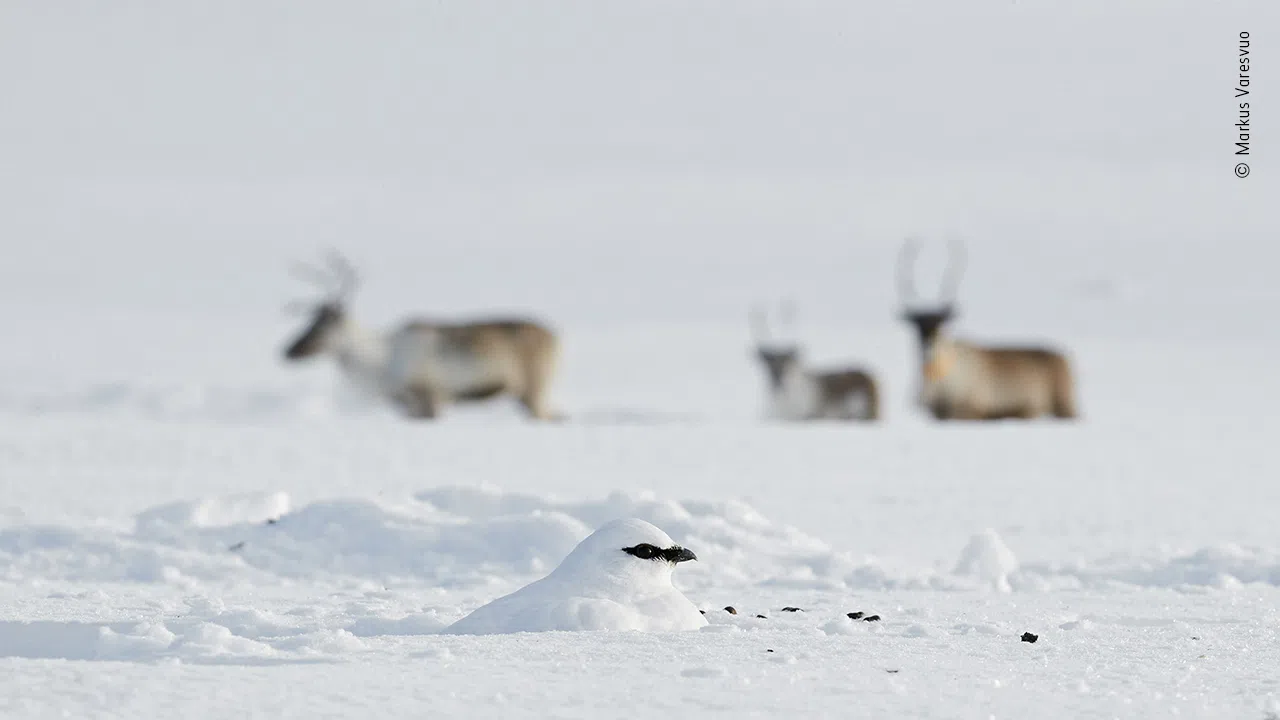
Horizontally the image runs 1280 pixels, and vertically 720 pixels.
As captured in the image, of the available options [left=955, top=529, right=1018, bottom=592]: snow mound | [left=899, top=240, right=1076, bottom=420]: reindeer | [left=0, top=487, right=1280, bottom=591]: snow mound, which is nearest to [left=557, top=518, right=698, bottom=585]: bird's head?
[left=0, top=487, right=1280, bottom=591]: snow mound

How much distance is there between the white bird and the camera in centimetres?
434

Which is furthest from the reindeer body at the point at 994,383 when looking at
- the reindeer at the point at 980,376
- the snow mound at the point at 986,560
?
the snow mound at the point at 986,560

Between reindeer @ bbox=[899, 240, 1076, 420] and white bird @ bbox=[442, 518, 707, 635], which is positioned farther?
reindeer @ bbox=[899, 240, 1076, 420]

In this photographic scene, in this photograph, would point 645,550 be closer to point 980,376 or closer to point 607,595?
point 607,595

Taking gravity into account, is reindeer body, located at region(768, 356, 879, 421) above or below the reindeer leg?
above

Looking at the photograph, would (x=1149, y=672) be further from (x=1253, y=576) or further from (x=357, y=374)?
(x=357, y=374)

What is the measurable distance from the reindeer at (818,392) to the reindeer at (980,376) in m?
1.52

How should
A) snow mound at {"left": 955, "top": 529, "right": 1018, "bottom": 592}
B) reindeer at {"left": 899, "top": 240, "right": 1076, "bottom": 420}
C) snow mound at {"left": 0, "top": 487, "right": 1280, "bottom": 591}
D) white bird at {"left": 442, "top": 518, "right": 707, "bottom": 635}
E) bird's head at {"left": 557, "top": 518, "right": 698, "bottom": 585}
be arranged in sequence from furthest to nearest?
reindeer at {"left": 899, "top": 240, "right": 1076, "bottom": 420}, snow mound at {"left": 955, "top": 529, "right": 1018, "bottom": 592}, snow mound at {"left": 0, "top": 487, "right": 1280, "bottom": 591}, bird's head at {"left": 557, "top": 518, "right": 698, "bottom": 585}, white bird at {"left": 442, "top": 518, "right": 707, "bottom": 635}

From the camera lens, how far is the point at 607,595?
176 inches

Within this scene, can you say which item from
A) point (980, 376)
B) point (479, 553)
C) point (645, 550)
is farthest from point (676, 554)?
point (980, 376)

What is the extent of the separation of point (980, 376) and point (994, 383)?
0.67 ft

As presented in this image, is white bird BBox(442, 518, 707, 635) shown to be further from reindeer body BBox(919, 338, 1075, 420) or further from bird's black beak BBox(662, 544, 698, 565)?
reindeer body BBox(919, 338, 1075, 420)

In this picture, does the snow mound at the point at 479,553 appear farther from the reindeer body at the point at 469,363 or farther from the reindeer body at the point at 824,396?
the reindeer body at the point at 824,396

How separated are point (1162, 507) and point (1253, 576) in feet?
7.27
